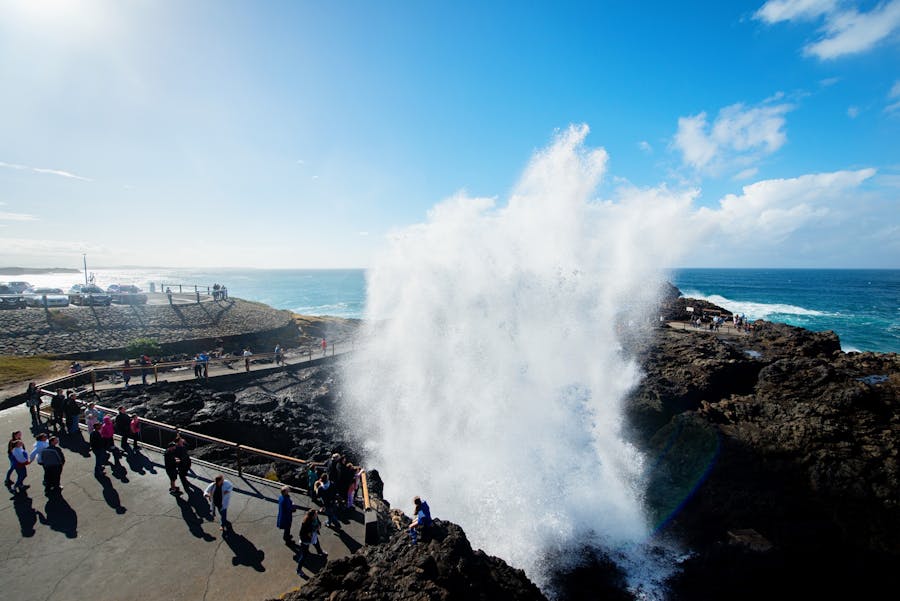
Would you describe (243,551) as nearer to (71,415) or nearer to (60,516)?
(60,516)

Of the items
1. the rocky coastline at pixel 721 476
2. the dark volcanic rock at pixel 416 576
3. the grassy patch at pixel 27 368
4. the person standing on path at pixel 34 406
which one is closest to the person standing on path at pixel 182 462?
the rocky coastline at pixel 721 476

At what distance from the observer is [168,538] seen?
6.96 metres

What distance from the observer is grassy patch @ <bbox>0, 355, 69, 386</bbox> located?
1662 centimetres

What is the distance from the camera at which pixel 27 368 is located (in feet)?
59.0

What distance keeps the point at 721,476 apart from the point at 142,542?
15740mm

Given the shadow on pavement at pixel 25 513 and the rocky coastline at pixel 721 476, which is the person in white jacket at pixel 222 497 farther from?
the shadow on pavement at pixel 25 513

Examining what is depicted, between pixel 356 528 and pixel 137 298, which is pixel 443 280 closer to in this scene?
pixel 356 528

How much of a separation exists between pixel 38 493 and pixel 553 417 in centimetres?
1554

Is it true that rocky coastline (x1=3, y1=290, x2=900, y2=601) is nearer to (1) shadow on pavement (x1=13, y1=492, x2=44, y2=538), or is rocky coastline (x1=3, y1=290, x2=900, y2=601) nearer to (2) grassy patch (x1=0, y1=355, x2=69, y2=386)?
(1) shadow on pavement (x1=13, y1=492, x2=44, y2=538)

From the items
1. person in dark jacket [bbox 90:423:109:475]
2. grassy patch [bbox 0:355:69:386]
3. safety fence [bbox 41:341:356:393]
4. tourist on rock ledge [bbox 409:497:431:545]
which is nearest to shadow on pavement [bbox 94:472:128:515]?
person in dark jacket [bbox 90:423:109:475]

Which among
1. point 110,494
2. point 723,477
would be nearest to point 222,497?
point 110,494

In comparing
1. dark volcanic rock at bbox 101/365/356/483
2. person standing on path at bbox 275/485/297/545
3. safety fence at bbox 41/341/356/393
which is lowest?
dark volcanic rock at bbox 101/365/356/483

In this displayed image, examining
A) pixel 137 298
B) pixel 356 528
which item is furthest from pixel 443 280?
pixel 137 298

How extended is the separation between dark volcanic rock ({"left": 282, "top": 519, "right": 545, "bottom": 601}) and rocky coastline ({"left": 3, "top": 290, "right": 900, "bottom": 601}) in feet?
0.07
